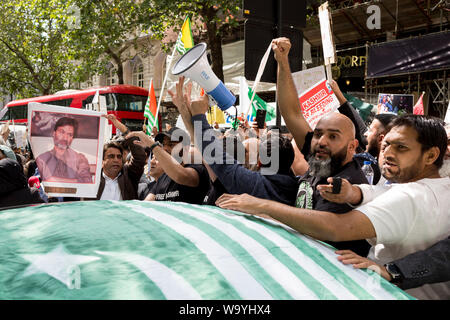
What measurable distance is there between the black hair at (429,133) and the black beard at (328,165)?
400 millimetres

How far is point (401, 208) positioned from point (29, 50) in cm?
2517

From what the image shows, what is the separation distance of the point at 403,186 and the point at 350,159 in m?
0.59

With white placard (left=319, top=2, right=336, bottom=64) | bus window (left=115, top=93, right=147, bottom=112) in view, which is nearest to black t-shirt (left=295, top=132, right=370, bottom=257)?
white placard (left=319, top=2, right=336, bottom=64)

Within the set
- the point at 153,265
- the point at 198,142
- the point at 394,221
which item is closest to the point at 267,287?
the point at 153,265

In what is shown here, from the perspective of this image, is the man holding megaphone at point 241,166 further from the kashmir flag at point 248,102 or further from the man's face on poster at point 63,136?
the kashmir flag at point 248,102

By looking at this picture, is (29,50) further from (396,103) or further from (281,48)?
(281,48)

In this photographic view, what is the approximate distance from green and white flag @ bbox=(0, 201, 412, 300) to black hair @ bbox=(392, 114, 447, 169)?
0.81 meters

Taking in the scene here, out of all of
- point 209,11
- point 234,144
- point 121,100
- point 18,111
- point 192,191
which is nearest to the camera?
point 234,144

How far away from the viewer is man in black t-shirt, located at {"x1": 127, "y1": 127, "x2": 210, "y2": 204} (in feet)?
10.3

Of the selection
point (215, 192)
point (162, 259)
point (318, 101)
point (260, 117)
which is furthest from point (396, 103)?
point (162, 259)

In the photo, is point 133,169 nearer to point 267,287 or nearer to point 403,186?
point 403,186

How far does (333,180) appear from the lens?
174cm

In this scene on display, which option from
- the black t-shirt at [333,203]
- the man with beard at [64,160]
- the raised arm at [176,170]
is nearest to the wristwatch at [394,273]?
the black t-shirt at [333,203]

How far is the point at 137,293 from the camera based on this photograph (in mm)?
1065
